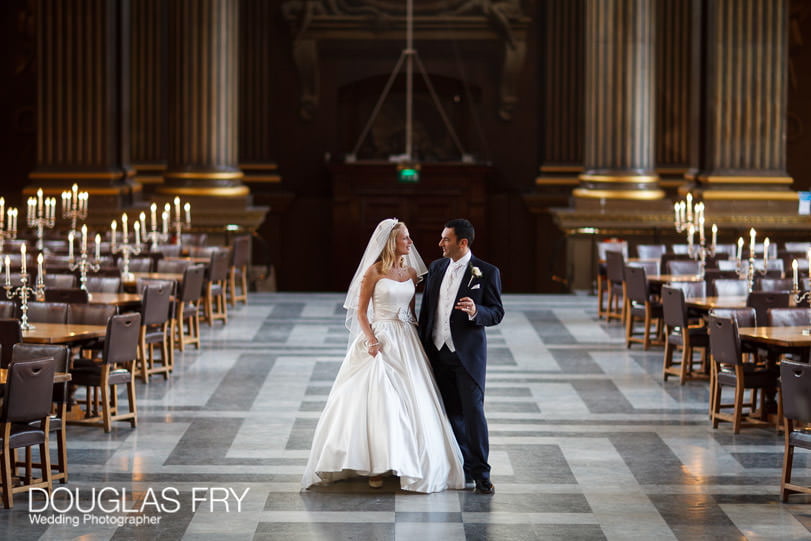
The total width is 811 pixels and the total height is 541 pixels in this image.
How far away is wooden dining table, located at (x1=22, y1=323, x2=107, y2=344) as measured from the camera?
1027 centimetres

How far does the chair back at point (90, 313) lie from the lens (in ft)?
36.1

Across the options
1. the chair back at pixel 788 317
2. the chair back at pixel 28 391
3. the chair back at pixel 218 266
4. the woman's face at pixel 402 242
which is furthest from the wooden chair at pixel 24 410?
the chair back at pixel 218 266

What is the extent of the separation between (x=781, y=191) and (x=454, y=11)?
8.99 m

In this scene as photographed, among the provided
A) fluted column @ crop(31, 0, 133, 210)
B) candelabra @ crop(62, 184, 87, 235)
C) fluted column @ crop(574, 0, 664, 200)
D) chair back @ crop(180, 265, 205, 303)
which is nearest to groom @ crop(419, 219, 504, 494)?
chair back @ crop(180, 265, 205, 303)

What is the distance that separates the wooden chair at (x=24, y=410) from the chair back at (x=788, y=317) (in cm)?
585

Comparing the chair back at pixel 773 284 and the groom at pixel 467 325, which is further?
the chair back at pixel 773 284

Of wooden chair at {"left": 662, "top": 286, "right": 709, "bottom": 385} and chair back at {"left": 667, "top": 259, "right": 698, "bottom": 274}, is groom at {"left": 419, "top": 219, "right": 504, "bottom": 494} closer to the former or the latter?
wooden chair at {"left": 662, "top": 286, "right": 709, "bottom": 385}

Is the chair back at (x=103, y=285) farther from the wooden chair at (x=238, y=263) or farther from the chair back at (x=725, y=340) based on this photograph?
the chair back at (x=725, y=340)

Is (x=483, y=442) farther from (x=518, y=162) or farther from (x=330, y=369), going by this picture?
(x=518, y=162)

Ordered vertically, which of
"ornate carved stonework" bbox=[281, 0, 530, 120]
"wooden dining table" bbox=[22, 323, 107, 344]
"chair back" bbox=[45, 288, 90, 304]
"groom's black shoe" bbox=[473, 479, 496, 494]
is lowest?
"groom's black shoe" bbox=[473, 479, 496, 494]

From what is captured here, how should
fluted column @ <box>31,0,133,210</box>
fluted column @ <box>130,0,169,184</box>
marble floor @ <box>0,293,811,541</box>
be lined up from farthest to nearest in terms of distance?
fluted column @ <box>130,0,169,184</box> < fluted column @ <box>31,0,133,210</box> < marble floor @ <box>0,293,811,541</box>

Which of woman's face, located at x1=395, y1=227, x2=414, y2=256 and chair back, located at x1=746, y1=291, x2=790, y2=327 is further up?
woman's face, located at x1=395, y1=227, x2=414, y2=256

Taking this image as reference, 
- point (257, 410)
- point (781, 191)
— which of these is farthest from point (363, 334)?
point (781, 191)

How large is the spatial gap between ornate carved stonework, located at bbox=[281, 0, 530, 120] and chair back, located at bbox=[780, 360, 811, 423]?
61.4 feet
